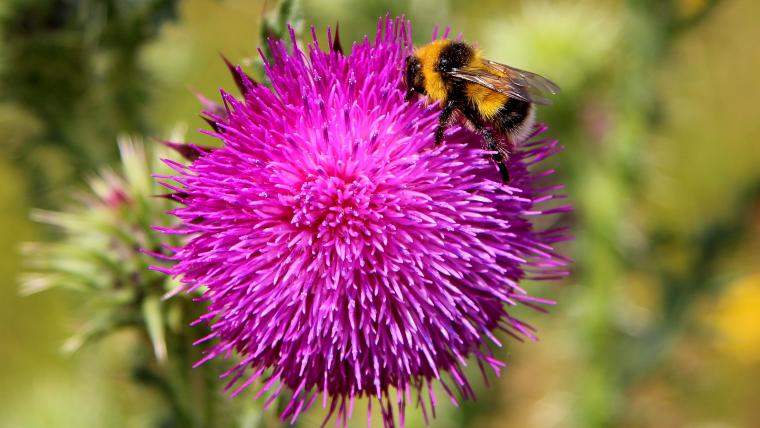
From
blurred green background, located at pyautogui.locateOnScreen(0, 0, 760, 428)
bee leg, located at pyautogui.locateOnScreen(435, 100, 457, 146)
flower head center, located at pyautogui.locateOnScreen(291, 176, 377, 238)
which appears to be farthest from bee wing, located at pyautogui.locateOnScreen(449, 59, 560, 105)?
blurred green background, located at pyautogui.locateOnScreen(0, 0, 760, 428)

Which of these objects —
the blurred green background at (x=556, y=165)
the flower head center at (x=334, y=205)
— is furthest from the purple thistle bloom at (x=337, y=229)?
the blurred green background at (x=556, y=165)

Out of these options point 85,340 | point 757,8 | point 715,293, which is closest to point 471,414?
point 715,293

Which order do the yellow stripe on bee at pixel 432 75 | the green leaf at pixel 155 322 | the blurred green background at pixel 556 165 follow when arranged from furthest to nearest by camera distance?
1. the blurred green background at pixel 556 165
2. the green leaf at pixel 155 322
3. the yellow stripe on bee at pixel 432 75

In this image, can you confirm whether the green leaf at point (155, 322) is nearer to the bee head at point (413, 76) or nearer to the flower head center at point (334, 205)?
the flower head center at point (334, 205)

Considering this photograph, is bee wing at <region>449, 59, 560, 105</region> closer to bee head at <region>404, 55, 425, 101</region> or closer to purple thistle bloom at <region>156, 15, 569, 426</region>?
bee head at <region>404, 55, 425, 101</region>

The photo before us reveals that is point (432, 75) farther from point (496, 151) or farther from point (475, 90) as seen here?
point (496, 151)
